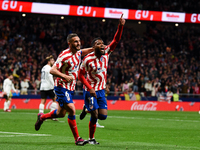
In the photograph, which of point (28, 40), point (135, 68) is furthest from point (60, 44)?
point (135, 68)

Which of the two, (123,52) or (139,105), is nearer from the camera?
(139,105)

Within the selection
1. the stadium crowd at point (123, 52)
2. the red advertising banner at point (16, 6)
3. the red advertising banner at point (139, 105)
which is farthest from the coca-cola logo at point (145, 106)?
the red advertising banner at point (16, 6)

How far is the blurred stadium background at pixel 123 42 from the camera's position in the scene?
28406 millimetres

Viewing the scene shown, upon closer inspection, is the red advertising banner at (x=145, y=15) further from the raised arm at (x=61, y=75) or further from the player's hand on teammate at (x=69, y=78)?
the player's hand on teammate at (x=69, y=78)

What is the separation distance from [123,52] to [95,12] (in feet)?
17.0

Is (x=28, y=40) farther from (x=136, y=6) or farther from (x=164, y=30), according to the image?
(x=164, y=30)

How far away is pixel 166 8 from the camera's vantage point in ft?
115

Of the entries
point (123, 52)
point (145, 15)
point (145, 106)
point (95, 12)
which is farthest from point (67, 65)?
point (123, 52)

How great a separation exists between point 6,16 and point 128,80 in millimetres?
13355

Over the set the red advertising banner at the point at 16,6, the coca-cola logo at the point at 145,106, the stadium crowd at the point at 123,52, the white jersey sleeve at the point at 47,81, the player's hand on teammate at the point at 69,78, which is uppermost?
the red advertising banner at the point at 16,6

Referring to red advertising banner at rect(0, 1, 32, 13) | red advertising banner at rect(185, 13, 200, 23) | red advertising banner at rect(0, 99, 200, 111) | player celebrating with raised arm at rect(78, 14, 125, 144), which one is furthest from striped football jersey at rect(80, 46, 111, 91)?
red advertising banner at rect(185, 13, 200, 23)

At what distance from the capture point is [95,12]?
1216 inches

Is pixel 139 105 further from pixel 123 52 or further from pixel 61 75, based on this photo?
pixel 61 75

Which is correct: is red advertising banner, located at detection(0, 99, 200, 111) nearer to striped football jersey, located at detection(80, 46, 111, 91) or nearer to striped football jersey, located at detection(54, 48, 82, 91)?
striped football jersey, located at detection(80, 46, 111, 91)
